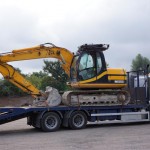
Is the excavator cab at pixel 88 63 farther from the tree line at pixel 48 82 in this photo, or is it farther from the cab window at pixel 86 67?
the tree line at pixel 48 82

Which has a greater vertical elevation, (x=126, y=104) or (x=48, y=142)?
(x=126, y=104)

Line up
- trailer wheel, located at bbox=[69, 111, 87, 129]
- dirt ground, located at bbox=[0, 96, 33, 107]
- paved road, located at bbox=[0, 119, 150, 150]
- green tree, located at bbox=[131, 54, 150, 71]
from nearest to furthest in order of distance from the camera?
1. paved road, located at bbox=[0, 119, 150, 150]
2. trailer wheel, located at bbox=[69, 111, 87, 129]
3. dirt ground, located at bbox=[0, 96, 33, 107]
4. green tree, located at bbox=[131, 54, 150, 71]

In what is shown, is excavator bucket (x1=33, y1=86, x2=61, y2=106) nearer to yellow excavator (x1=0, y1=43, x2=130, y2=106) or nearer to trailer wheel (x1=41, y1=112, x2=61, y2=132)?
yellow excavator (x1=0, y1=43, x2=130, y2=106)

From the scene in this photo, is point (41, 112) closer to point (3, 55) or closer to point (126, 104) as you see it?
point (3, 55)

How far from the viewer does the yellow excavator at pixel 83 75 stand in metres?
17.3

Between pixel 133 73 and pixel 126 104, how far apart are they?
2.71 m

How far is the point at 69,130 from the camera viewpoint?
16641 millimetres

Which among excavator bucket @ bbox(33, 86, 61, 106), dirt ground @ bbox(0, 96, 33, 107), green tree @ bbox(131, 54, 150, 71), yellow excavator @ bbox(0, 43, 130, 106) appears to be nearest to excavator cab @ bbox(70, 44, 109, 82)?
yellow excavator @ bbox(0, 43, 130, 106)

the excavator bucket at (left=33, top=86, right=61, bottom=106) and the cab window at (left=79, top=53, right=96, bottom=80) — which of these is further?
the cab window at (left=79, top=53, right=96, bottom=80)

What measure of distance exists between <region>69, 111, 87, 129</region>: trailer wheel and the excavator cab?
173 centimetres

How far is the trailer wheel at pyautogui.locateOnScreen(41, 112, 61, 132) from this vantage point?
53.3 feet

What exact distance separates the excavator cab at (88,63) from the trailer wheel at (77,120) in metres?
1.73

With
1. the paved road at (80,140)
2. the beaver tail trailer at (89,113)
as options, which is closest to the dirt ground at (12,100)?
the beaver tail trailer at (89,113)

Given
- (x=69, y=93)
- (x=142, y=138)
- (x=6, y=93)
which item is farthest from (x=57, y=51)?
(x=6, y=93)
